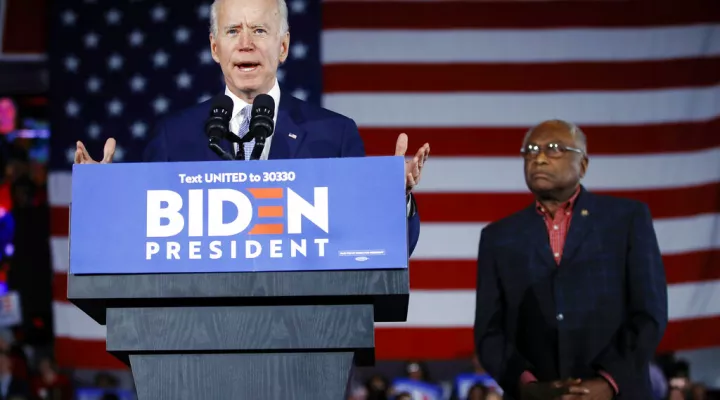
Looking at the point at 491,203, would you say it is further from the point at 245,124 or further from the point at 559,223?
the point at 245,124

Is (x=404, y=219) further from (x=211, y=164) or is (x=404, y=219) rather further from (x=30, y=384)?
(x=30, y=384)

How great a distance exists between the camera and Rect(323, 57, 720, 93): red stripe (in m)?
6.58

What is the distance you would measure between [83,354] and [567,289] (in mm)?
4789

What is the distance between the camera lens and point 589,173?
659 cm

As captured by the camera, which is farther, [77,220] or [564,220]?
[564,220]

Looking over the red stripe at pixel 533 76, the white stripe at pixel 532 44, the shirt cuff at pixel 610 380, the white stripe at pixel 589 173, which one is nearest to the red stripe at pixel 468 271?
the white stripe at pixel 589 173

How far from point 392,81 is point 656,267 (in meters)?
4.00

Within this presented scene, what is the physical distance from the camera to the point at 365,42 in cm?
669

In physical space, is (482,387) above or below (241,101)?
below

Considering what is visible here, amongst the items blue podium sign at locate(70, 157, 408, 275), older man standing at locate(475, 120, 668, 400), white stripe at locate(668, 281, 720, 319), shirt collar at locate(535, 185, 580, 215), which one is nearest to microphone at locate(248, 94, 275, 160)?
blue podium sign at locate(70, 157, 408, 275)

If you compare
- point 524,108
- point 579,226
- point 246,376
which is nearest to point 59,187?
point 524,108

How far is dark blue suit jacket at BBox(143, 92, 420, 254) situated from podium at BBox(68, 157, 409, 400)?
1.95 ft

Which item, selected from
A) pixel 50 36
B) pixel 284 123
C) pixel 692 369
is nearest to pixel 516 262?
pixel 284 123

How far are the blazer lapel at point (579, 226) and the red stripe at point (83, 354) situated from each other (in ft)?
15.2
